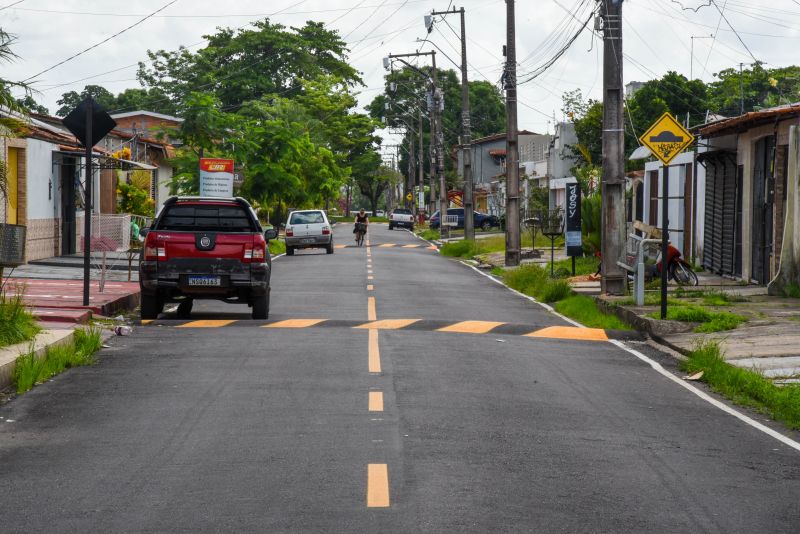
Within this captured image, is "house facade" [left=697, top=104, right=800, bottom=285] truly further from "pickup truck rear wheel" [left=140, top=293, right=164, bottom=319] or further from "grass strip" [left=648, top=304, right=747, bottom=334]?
"pickup truck rear wheel" [left=140, top=293, right=164, bottom=319]

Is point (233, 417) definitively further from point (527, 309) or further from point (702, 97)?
point (702, 97)

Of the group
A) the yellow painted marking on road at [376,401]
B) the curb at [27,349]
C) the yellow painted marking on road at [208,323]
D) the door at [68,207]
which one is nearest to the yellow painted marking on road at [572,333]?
the yellow painted marking on road at [208,323]

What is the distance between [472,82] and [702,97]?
194ft

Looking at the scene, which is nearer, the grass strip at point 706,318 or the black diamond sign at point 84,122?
the grass strip at point 706,318

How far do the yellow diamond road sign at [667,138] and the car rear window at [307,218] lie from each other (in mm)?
26927

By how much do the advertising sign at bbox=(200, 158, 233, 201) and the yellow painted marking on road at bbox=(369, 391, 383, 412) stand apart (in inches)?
996

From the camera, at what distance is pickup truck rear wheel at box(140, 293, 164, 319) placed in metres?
18.0

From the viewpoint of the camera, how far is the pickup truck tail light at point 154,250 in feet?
57.7

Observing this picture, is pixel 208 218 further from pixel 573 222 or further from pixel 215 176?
pixel 215 176

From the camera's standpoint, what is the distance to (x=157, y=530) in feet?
21.2

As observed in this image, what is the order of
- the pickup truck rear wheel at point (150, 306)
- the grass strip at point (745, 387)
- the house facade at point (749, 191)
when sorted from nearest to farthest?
1. the grass strip at point (745, 387)
2. the pickup truck rear wheel at point (150, 306)
3. the house facade at point (749, 191)

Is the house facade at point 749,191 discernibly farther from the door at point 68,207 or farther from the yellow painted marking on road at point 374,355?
the door at point 68,207

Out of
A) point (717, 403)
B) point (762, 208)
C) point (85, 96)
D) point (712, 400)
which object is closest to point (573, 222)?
point (762, 208)

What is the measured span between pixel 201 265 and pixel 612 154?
839cm
